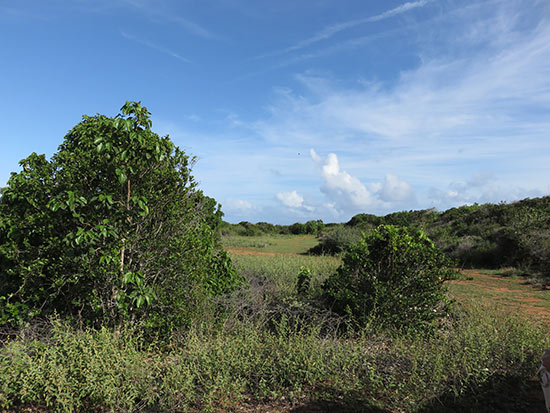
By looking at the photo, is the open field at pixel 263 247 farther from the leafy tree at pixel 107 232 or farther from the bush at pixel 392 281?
the leafy tree at pixel 107 232

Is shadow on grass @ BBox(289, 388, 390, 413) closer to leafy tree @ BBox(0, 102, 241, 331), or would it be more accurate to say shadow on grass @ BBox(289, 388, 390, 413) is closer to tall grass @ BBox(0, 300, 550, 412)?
tall grass @ BBox(0, 300, 550, 412)

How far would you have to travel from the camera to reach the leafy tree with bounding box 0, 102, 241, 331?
4.28m

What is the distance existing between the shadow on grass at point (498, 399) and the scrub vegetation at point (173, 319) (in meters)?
0.02

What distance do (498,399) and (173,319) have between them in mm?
3712

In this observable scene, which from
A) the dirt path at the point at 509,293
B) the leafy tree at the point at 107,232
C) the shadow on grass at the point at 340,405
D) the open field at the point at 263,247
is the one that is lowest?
the shadow on grass at the point at 340,405

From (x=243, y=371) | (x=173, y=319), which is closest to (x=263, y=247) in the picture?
(x=173, y=319)

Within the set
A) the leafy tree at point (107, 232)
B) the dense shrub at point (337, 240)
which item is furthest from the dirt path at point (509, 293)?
the dense shrub at point (337, 240)

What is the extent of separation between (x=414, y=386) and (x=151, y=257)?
3.26 m

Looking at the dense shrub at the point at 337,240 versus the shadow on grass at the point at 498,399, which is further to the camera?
the dense shrub at the point at 337,240

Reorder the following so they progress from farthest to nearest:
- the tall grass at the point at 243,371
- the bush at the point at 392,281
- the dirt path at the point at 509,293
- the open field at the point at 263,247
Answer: the open field at the point at 263,247
the dirt path at the point at 509,293
the bush at the point at 392,281
the tall grass at the point at 243,371

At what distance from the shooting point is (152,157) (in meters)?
4.53

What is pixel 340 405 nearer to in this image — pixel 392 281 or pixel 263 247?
pixel 392 281

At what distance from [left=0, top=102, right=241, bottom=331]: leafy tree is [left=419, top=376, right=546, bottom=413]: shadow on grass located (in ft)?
9.97

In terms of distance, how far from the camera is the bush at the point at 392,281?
217 inches
